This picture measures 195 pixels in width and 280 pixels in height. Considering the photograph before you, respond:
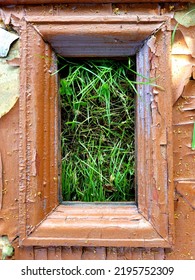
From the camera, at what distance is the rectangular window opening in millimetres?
1041

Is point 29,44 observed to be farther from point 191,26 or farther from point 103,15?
point 191,26

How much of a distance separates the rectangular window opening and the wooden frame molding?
7 cm

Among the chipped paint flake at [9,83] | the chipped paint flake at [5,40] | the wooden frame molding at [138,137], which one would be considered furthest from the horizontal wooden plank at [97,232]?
the chipped paint flake at [5,40]

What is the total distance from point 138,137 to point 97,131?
0.47ft

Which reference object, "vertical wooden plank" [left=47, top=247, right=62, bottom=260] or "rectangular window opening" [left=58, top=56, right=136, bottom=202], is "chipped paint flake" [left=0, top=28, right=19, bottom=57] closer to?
"rectangular window opening" [left=58, top=56, right=136, bottom=202]

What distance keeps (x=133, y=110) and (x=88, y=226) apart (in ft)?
1.24

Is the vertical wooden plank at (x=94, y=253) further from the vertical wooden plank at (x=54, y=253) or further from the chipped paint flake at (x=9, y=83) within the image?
the chipped paint flake at (x=9, y=83)

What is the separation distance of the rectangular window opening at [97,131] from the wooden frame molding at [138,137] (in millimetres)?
66

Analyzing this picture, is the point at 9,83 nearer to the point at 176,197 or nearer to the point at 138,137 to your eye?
the point at 138,137

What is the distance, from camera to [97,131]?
106 centimetres

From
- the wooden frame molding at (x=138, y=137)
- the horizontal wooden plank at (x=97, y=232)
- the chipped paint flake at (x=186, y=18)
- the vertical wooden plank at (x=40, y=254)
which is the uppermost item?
the chipped paint flake at (x=186, y=18)

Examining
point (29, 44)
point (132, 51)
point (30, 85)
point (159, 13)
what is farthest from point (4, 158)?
point (159, 13)

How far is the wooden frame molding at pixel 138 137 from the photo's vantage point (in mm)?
950

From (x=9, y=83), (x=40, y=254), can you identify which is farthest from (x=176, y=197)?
(x=9, y=83)
